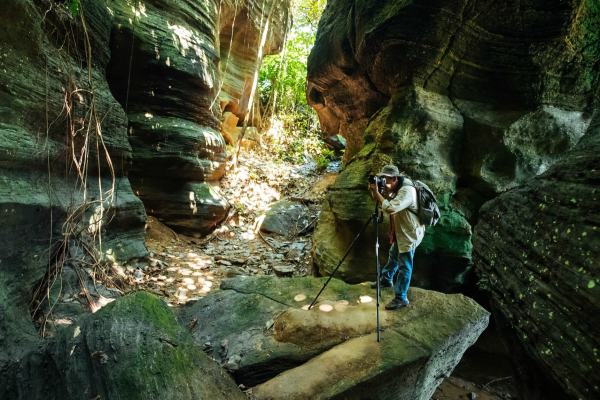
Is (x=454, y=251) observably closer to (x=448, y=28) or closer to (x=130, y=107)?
(x=448, y=28)

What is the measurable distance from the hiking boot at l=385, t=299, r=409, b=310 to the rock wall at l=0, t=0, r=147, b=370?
3.49 meters

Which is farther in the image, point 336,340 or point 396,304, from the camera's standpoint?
point 396,304

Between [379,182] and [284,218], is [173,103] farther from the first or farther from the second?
[379,182]

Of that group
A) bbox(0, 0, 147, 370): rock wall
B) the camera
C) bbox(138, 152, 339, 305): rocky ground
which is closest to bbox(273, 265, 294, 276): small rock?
bbox(138, 152, 339, 305): rocky ground

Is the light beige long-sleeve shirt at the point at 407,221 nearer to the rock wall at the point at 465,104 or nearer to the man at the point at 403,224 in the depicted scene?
the man at the point at 403,224

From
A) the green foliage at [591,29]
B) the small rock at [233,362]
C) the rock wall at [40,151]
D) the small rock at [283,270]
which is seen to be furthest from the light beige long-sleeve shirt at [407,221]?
the green foliage at [591,29]

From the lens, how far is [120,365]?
82.6 inches

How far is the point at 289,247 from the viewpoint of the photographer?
7.68 meters

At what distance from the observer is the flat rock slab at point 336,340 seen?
252cm

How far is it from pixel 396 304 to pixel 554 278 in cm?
188

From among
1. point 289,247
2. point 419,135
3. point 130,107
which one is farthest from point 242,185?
point 419,135

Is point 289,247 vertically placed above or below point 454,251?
below

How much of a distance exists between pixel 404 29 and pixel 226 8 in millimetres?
6172

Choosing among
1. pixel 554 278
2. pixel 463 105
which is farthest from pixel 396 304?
pixel 463 105
